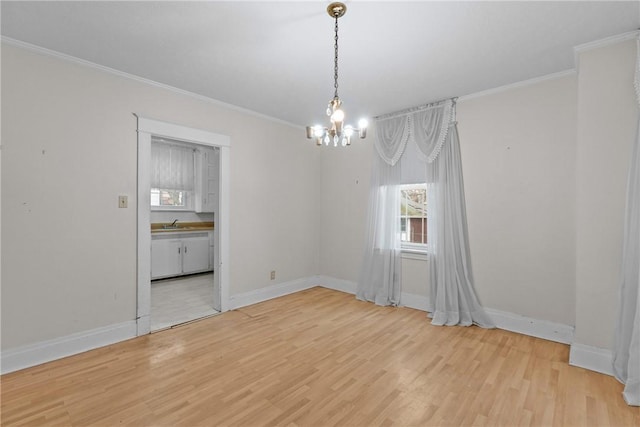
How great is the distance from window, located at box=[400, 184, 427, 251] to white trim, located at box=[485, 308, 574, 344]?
1.23 m

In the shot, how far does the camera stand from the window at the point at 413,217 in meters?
4.21

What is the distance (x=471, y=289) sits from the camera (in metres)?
3.57

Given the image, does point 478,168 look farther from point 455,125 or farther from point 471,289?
point 471,289

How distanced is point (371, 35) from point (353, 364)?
2.89 meters

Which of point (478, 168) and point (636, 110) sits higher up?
point (636, 110)

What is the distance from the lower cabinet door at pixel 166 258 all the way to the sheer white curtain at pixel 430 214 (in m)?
3.66

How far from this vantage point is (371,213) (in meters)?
4.51

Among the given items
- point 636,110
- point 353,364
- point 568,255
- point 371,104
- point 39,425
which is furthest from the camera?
point 371,104

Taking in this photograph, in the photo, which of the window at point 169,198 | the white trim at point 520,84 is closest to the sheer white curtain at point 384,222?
the white trim at point 520,84

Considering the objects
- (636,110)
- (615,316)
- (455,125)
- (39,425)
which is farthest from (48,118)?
(615,316)

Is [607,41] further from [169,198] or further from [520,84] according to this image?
[169,198]

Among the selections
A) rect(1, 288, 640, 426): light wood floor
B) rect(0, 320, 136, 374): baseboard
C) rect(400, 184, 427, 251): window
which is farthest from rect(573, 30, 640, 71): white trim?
rect(0, 320, 136, 374): baseboard

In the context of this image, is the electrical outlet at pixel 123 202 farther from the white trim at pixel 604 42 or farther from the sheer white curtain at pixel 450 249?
the white trim at pixel 604 42

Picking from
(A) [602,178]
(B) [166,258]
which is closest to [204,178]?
(B) [166,258]
